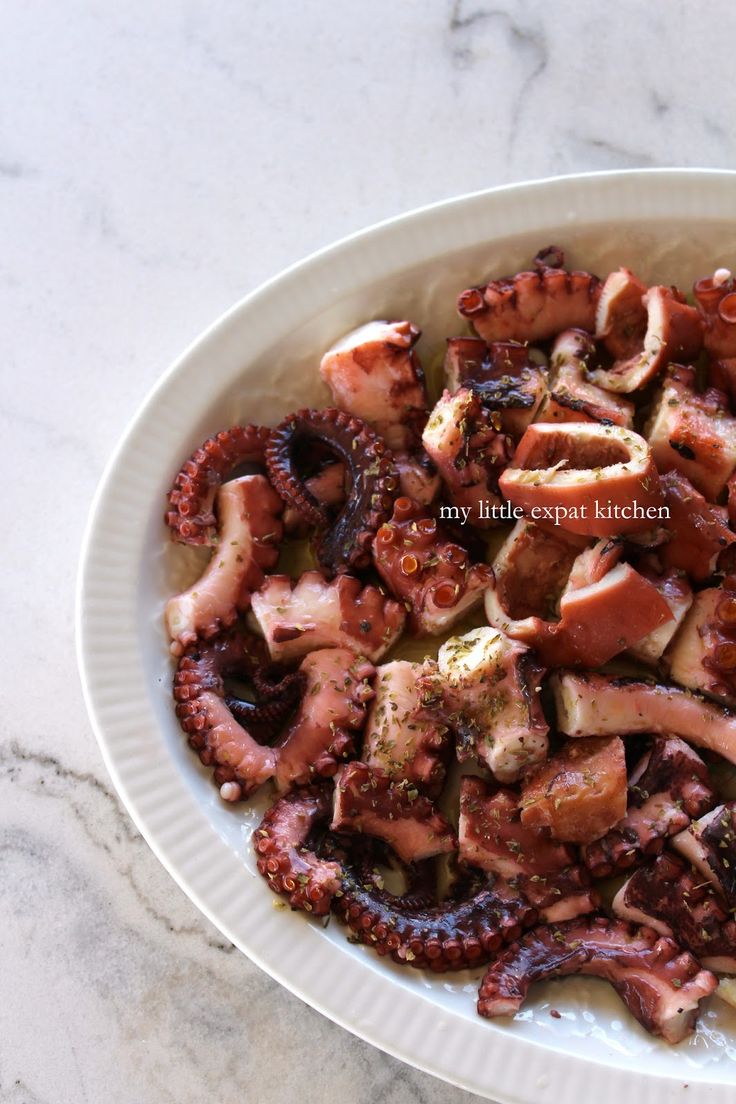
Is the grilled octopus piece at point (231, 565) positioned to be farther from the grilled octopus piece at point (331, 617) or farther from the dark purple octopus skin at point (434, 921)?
the dark purple octopus skin at point (434, 921)

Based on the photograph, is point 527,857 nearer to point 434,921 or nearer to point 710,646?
point 434,921

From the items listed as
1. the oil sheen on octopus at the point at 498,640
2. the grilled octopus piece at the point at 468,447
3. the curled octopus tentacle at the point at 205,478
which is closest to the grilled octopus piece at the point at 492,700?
the oil sheen on octopus at the point at 498,640

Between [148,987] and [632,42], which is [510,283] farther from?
[148,987]

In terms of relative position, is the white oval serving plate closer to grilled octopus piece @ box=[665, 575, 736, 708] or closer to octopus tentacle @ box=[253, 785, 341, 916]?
octopus tentacle @ box=[253, 785, 341, 916]

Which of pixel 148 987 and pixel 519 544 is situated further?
pixel 148 987

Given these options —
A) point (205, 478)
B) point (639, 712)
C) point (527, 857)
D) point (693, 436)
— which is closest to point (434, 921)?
point (527, 857)

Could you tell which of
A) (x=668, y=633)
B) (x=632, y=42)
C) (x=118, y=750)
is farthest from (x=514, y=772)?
(x=632, y=42)

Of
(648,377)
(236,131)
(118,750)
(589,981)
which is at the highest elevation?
(236,131)
